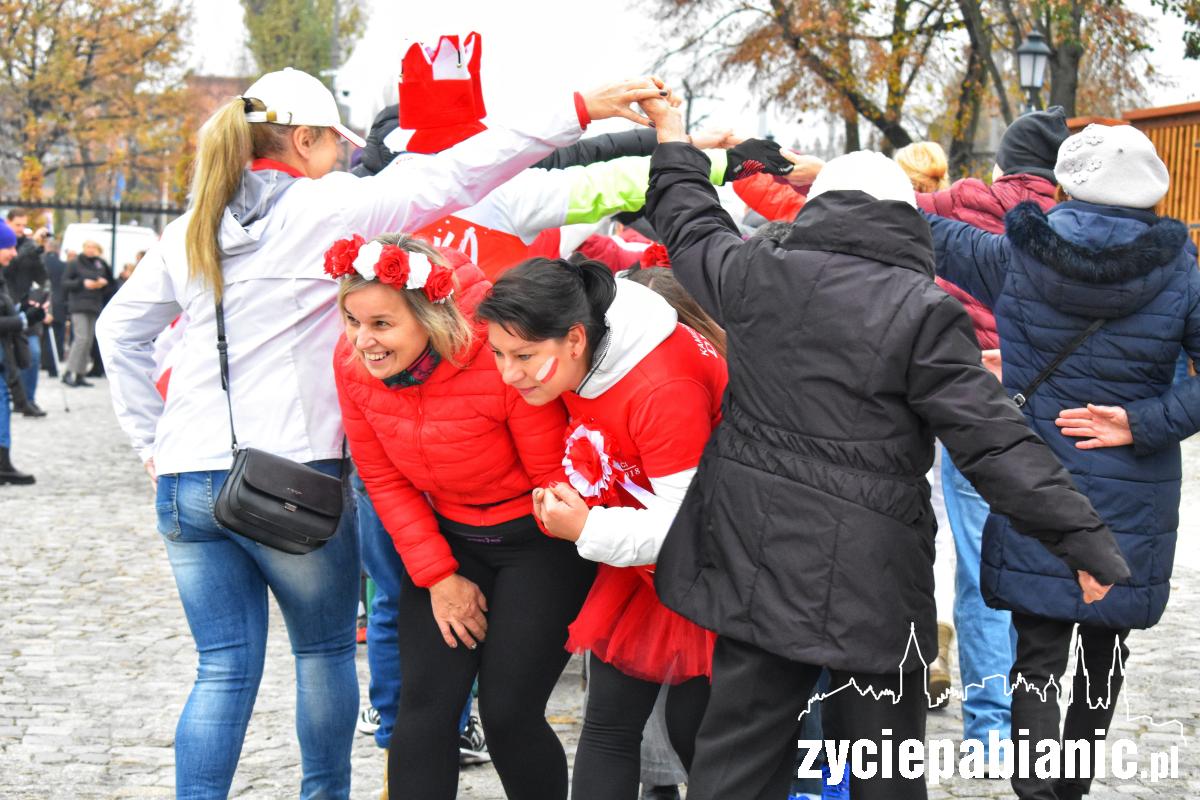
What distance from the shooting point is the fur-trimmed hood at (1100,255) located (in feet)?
12.4

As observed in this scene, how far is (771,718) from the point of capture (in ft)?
10.2

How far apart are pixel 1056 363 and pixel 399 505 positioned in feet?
5.97

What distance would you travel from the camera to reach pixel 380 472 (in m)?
3.66

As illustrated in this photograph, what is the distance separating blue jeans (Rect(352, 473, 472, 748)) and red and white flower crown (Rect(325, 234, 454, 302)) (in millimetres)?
1237

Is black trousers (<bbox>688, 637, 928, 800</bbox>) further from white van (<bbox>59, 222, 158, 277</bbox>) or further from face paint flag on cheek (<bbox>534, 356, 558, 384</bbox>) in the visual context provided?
white van (<bbox>59, 222, 158, 277</bbox>)

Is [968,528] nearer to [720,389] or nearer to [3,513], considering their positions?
[720,389]

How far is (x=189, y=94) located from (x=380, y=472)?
125ft

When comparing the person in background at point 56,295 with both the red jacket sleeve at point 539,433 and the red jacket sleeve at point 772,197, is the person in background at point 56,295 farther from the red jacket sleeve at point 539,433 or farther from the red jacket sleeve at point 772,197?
the red jacket sleeve at point 539,433

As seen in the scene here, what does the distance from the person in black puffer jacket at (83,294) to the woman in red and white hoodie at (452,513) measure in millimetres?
17132

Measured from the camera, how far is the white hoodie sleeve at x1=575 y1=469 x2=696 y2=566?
128 inches

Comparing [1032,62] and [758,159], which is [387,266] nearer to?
[758,159]

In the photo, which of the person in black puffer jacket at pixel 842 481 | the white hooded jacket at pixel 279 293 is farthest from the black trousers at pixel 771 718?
the white hooded jacket at pixel 279 293

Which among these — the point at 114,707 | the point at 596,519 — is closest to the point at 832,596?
the point at 596,519

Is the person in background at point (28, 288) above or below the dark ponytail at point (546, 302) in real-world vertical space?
→ below
